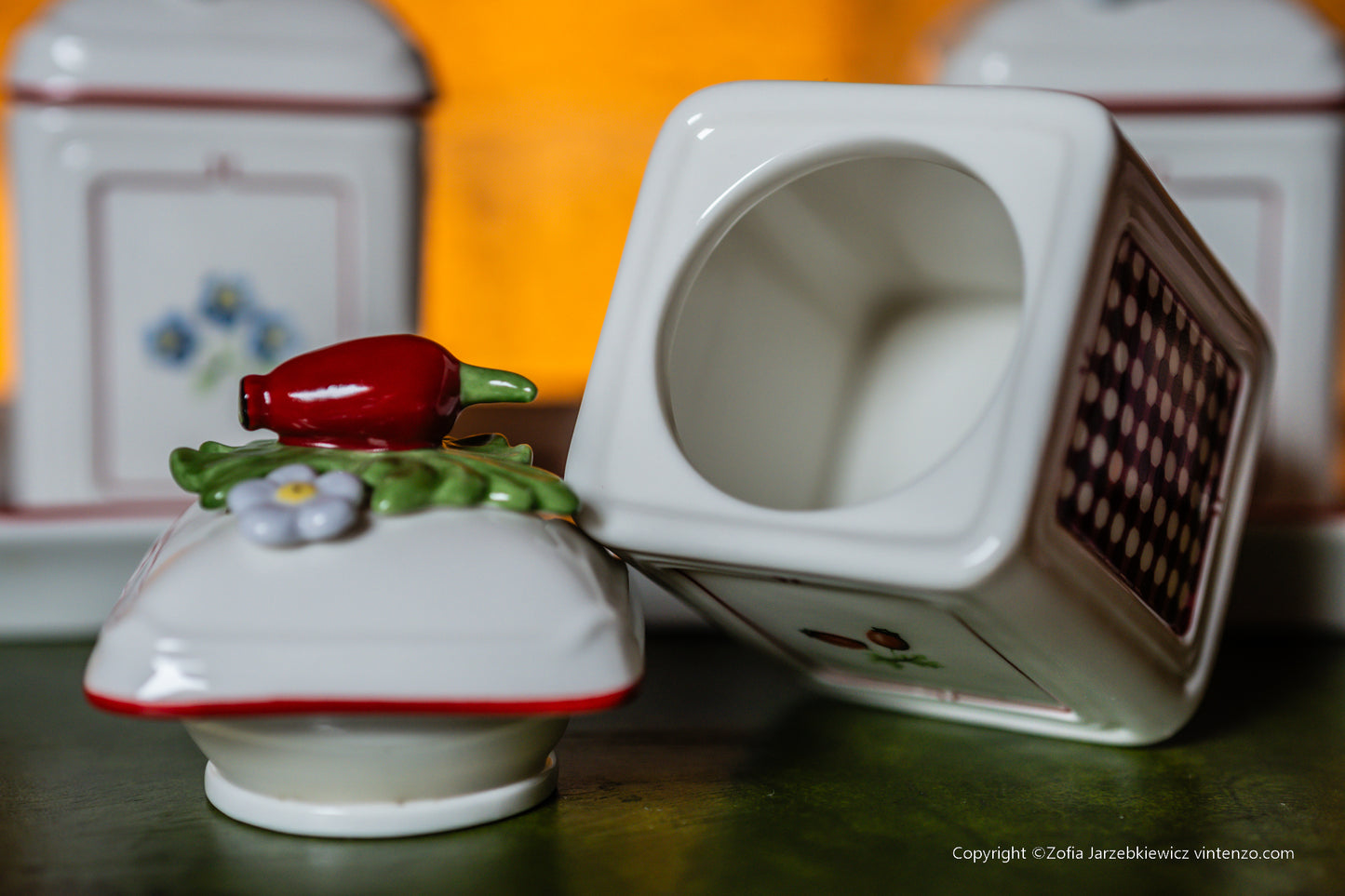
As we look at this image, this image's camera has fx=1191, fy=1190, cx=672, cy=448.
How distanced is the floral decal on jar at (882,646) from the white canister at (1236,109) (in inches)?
13.1

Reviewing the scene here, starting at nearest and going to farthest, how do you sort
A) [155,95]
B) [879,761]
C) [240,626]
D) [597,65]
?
1. [240,626]
2. [879,761]
3. [155,95]
4. [597,65]

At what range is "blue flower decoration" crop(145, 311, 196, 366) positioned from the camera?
0.65 m

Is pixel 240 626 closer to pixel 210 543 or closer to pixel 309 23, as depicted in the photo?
pixel 210 543

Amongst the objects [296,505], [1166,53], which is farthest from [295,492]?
[1166,53]

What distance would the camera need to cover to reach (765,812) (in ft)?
1.40

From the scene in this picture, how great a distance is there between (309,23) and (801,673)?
0.44m

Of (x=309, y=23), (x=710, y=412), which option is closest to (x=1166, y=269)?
(x=710, y=412)

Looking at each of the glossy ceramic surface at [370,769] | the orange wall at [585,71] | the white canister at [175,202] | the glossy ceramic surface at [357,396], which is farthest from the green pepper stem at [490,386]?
the orange wall at [585,71]

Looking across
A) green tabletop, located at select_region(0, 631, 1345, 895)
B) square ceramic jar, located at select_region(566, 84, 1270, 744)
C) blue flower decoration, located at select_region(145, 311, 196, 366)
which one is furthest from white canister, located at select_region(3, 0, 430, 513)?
square ceramic jar, located at select_region(566, 84, 1270, 744)

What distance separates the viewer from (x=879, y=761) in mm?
483

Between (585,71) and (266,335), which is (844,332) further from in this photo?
(585,71)

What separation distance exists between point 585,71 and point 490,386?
1.90 ft

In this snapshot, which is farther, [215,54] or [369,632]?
[215,54]

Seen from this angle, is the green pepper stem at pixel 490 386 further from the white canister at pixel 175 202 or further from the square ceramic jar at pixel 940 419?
the white canister at pixel 175 202
